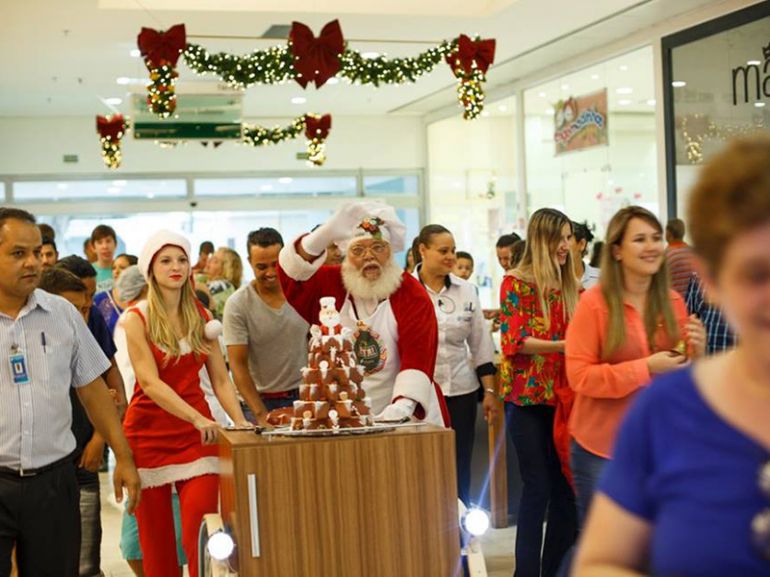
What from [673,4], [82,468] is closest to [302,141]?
[673,4]

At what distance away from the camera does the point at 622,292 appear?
394 cm

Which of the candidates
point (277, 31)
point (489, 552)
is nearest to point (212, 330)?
point (489, 552)

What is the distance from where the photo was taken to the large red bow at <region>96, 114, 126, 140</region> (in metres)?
13.3

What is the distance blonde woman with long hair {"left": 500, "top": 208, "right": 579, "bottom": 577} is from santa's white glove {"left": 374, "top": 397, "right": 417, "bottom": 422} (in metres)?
0.95

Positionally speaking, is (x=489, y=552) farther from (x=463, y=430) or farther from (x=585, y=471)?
(x=585, y=471)

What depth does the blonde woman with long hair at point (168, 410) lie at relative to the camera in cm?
465

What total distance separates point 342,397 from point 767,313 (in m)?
2.55

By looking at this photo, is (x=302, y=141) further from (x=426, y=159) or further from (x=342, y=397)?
(x=342, y=397)

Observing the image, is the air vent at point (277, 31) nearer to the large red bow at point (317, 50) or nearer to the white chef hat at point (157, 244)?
the large red bow at point (317, 50)

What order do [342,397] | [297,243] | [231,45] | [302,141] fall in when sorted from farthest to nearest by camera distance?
[302,141] → [231,45] → [297,243] → [342,397]

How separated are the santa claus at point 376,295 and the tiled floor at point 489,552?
75.4 inches

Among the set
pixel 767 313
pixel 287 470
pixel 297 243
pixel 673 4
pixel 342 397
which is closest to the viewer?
pixel 767 313

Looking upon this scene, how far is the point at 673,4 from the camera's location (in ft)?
36.0

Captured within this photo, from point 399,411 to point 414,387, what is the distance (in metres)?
0.14
